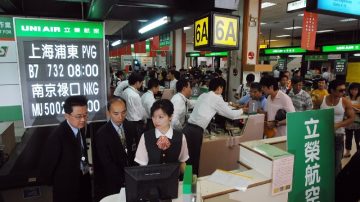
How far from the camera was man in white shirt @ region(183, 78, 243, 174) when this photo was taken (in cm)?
371

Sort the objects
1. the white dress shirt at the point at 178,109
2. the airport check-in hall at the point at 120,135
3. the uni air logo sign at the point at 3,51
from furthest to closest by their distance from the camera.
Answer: the white dress shirt at the point at 178,109, the uni air logo sign at the point at 3,51, the airport check-in hall at the point at 120,135

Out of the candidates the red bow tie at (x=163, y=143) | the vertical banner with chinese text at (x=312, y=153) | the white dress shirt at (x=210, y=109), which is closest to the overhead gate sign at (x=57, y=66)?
the red bow tie at (x=163, y=143)

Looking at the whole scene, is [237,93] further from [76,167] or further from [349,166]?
[76,167]

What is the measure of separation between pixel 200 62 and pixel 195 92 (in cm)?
1724

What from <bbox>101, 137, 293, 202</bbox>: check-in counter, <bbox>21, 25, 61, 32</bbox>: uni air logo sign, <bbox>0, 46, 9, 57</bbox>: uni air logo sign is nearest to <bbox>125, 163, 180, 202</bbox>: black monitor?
<bbox>101, 137, 293, 202</bbox>: check-in counter

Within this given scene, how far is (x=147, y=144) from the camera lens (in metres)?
2.22

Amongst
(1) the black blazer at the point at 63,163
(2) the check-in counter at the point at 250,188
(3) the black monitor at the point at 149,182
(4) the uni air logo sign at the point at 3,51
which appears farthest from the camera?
(4) the uni air logo sign at the point at 3,51

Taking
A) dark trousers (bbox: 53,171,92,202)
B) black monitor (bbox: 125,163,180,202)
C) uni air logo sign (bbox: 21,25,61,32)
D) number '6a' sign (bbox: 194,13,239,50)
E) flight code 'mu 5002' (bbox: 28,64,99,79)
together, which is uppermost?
number '6a' sign (bbox: 194,13,239,50)

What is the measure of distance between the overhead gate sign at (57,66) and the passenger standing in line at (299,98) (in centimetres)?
321

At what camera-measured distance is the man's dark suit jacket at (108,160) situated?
2.30 m

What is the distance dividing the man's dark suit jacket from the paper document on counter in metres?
0.84

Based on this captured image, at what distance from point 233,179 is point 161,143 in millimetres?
654

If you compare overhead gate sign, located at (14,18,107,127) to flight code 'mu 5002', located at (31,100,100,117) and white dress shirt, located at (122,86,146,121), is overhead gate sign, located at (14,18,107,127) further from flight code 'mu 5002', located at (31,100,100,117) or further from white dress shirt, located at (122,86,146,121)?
white dress shirt, located at (122,86,146,121)

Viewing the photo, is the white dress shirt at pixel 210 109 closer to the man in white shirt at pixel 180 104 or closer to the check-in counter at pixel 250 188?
the man in white shirt at pixel 180 104
